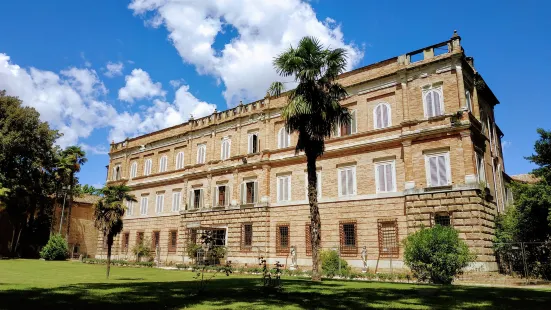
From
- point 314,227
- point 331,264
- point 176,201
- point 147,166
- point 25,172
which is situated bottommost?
point 331,264

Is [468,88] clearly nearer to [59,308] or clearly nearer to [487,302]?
[487,302]

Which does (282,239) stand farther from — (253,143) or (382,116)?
(382,116)

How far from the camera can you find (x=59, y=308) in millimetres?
8164

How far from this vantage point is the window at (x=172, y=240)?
32812 millimetres

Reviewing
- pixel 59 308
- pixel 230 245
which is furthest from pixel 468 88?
pixel 59 308

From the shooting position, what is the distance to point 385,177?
22.4 metres

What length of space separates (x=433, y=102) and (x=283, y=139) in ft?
35.1

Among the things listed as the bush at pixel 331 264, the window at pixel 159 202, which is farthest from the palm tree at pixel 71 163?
the bush at pixel 331 264

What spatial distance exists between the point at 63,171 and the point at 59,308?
37593mm

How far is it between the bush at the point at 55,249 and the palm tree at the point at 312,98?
101ft

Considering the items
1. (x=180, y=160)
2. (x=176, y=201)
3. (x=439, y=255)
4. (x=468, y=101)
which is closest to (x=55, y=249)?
(x=176, y=201)

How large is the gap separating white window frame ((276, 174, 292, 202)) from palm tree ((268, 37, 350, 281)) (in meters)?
9.11

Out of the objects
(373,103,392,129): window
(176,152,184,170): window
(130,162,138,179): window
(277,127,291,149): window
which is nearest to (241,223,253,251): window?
(277,127,291,149): window

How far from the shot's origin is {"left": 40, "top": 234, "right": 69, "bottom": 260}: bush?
36.6 meters
